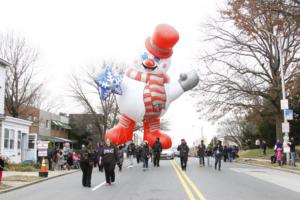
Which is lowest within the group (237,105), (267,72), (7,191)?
(7,191)

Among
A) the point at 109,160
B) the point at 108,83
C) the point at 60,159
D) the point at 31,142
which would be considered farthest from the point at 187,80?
the point at 31,142

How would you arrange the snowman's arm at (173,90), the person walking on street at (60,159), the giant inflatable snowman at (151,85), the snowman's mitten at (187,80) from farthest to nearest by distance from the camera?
the person walking on street at (60,159)
the snowman's mitten at (187,80)
the snowman's arm at (173,90)
the giant inflatable snowman at (151,85)

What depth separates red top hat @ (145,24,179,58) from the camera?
811 inches

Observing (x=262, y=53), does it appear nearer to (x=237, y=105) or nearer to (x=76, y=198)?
(x=237, y=105)

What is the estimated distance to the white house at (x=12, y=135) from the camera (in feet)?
94.3

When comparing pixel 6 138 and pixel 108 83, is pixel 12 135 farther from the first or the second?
pixel 108 83

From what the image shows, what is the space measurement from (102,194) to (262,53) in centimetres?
2567

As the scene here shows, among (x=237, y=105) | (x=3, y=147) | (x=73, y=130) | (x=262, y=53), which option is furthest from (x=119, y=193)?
(x=73, y=130)

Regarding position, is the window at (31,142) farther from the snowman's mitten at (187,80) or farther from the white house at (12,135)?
the snowman's mitten at (187,80)

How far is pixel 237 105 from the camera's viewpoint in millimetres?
33844

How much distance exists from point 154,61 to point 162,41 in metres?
1.48

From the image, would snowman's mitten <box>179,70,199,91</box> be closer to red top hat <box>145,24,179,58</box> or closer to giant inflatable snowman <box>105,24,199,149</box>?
giant inflatable snowman <box>105,24,199,149</box>

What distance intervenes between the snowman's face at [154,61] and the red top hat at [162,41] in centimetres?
A: 23

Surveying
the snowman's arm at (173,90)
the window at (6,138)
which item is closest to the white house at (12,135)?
the window at (6,138)
